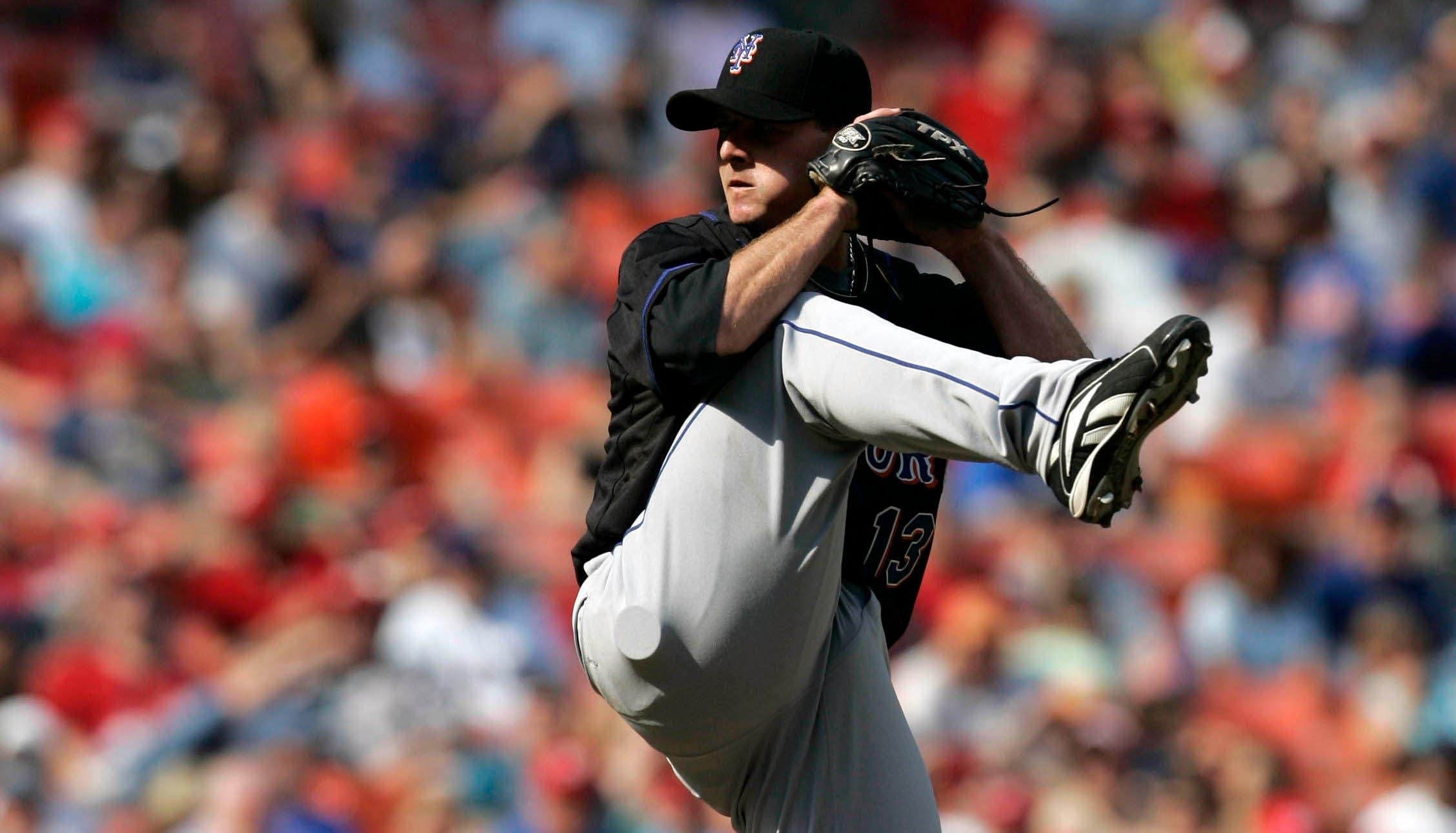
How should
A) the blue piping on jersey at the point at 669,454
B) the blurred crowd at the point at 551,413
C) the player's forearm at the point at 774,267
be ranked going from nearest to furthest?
the player's forearm at the point at 774,267 → the blue piping on jersey at the point at 669,454 → the blurred crowd at the point at 551,413

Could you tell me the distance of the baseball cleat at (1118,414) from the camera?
9.32 feet

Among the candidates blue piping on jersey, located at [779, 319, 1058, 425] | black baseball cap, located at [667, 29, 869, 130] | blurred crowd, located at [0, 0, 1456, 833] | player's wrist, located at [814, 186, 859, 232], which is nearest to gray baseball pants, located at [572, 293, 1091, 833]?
blue piping on jersey, located at [779, 319, 1058, 425]

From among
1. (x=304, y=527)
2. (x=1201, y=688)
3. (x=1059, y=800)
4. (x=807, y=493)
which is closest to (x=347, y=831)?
(x=304, y=527)

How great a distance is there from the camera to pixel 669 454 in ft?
10.8

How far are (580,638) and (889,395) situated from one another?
30.5 inches

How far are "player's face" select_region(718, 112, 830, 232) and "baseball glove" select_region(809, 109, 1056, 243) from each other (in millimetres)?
91

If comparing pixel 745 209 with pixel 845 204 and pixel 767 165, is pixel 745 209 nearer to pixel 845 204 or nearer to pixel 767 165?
pixel 767 165

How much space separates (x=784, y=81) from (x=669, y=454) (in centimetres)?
65

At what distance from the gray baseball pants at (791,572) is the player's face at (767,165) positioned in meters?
0.27

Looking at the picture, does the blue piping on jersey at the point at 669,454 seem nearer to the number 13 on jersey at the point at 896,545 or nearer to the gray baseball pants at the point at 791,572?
the gray baseball pants at the point at 791,572

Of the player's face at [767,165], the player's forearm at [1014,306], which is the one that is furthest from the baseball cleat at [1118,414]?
the player's face at [767,165]

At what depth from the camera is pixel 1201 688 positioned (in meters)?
6.61

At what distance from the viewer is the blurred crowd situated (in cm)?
627

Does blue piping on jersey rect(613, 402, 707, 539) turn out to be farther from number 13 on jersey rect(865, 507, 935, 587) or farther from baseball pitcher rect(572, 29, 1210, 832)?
number 13 on jersey rect(865, 507, 935, 587)
